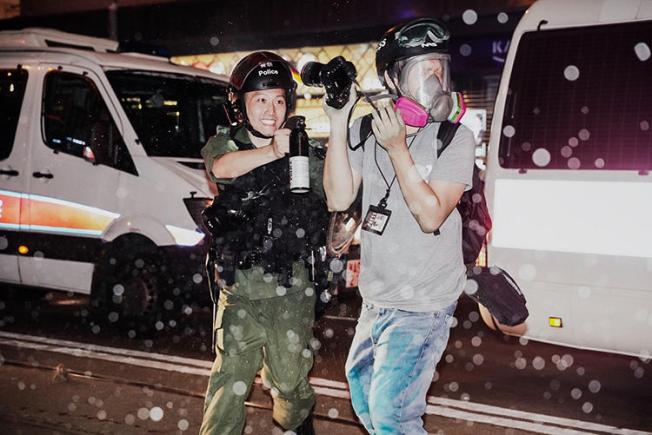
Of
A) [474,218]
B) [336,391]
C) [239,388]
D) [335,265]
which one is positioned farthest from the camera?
[336,391]

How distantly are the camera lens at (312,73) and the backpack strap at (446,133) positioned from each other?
0.50m

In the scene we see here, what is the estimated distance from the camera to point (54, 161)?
714 centimetres

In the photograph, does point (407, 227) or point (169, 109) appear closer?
point (407, 227)

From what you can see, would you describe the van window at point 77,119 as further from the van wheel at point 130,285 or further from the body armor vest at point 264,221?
the body armor vest at point 264,221

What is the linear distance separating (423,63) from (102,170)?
454 cm

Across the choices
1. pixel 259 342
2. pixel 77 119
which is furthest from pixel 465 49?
pixel 259 342

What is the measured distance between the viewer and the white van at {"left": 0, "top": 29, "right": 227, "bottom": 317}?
666cm

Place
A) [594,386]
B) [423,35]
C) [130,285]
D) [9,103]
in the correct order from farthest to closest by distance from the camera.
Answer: [9,103] → [130,285] → [594,386] → [423,35]

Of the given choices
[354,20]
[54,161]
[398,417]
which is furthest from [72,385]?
[354,20]

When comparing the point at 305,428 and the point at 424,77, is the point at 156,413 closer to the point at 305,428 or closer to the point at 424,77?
the point at 305,428

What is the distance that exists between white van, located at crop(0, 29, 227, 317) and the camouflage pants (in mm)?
2783

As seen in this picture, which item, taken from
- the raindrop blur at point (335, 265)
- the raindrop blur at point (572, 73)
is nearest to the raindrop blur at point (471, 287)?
the raindrop blur at point (335, 265)

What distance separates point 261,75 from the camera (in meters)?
3.68

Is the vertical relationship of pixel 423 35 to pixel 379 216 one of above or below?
above
